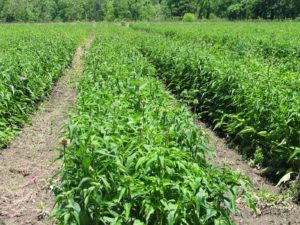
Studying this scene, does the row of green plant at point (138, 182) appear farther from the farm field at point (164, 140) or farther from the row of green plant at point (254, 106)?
the row of green plant at point (254, 106)

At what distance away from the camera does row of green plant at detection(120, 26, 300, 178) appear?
5.70 metres

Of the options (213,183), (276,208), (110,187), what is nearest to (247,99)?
(276,208)

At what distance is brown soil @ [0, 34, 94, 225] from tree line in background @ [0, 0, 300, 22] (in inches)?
2631

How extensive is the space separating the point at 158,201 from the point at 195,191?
309 millimetres

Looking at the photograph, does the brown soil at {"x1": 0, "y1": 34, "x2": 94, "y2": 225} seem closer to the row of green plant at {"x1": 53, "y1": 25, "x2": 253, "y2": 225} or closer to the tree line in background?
the row of green plant at {"x1": 53, "y1": 25, "x2": 253, "y2": 225}

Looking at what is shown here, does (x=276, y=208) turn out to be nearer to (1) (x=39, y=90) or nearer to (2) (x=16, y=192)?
(2) (x=16, y=192)

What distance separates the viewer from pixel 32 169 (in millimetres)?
5906

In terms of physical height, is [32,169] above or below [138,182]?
below

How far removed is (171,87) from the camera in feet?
36.8

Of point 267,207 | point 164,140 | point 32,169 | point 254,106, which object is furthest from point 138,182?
point 254,106

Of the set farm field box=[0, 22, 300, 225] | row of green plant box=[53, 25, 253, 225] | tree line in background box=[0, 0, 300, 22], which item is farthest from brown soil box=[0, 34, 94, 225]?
tree line in background box=[0, 0, 300, 22]

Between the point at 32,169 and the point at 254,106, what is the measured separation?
3.52 metres

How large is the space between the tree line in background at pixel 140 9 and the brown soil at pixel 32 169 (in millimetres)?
66820

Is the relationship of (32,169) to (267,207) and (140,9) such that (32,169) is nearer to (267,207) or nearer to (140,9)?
(267,207)
